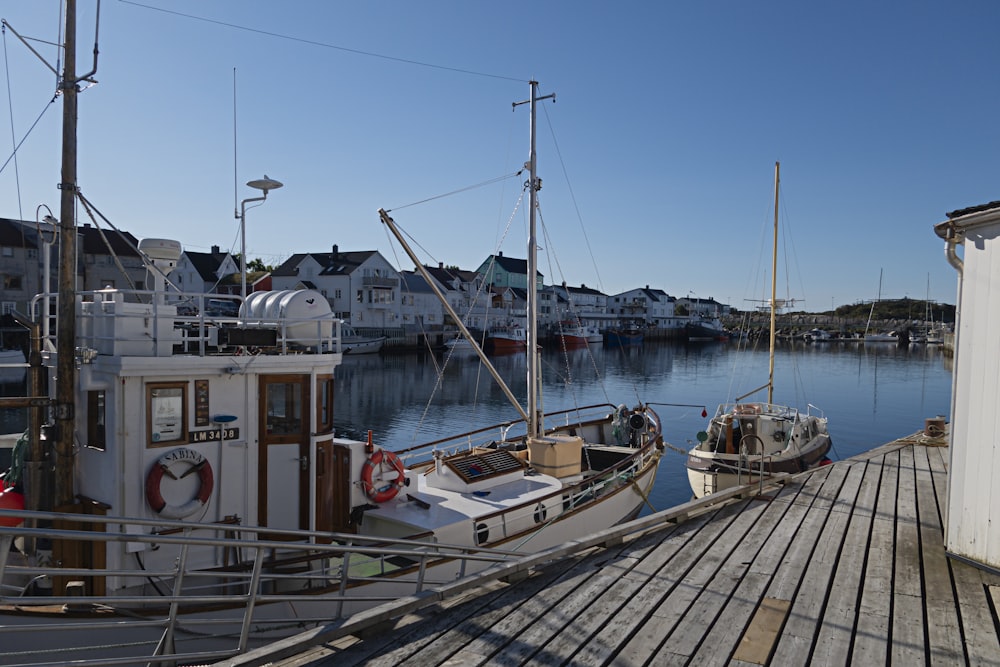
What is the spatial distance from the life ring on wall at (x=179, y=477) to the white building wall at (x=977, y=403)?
28.8 ft

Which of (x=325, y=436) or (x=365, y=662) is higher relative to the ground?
(x=325, y=436)

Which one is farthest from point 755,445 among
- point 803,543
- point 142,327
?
point 142,327

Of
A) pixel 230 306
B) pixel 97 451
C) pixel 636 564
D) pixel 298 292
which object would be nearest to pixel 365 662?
pixel 636 564

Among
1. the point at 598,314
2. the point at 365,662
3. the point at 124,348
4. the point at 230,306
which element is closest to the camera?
the point at 365,662

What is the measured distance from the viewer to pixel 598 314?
132 metres

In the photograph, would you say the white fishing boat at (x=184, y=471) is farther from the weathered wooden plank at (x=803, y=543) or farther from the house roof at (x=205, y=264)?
the house roof at (x=205, y=264)

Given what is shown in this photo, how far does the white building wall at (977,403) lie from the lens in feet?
20.6

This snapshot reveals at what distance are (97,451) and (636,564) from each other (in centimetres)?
708

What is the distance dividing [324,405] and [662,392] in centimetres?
4546

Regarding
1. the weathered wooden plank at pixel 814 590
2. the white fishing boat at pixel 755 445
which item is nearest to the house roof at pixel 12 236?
the white fishing boat at pixel 755 445

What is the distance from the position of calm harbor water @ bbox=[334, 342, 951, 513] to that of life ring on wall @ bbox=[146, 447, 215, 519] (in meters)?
8.44

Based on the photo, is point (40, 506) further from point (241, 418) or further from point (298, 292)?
point (298, 292)

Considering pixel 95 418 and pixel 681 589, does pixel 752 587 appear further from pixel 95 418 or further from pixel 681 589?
pixel 95 418

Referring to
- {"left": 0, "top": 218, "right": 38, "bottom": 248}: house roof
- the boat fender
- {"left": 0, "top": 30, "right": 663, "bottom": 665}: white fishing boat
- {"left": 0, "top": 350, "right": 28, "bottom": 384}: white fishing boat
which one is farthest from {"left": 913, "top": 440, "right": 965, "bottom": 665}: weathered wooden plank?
{"left": 0, "top": 218, "right": 38, "bottom": 248}: house roof
